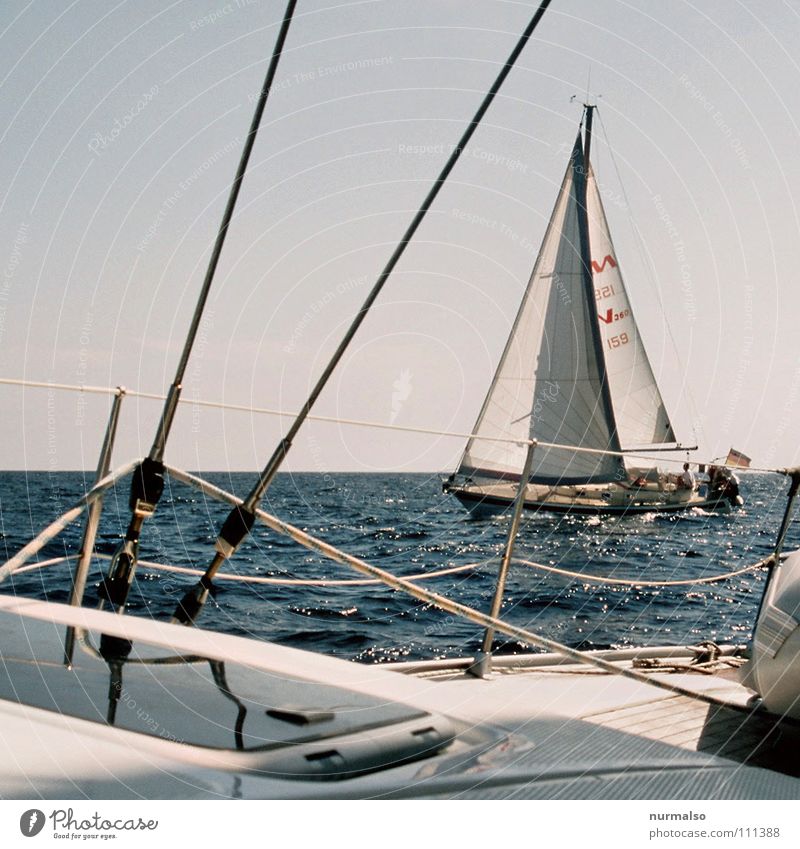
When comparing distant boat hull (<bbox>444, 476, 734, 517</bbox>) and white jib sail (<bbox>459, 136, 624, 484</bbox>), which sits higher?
white jib sail (<bbox>459, 136, 624, 484</bbox>)

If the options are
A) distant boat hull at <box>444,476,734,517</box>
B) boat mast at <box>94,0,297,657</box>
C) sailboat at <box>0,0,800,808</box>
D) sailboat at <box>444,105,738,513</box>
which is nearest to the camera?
sailboat at <box>0,0,800,808</box>

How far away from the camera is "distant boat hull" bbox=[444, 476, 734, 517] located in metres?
22.7

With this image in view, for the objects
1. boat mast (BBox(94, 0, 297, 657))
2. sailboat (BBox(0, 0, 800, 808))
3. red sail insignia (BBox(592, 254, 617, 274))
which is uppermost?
red sail insignia (BBox(592, 254, 617, 274))

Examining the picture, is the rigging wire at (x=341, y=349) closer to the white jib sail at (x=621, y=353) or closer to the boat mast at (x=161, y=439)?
the boat mast at (x=161, y=439)

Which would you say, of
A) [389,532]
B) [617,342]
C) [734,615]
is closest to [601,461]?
[617,342]

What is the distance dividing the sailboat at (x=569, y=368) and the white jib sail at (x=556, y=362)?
24mm

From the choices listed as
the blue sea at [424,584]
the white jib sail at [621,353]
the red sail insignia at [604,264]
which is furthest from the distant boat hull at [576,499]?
the red sail insignia at [604,264]

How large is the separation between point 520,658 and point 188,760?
Result: 1927 millimetres

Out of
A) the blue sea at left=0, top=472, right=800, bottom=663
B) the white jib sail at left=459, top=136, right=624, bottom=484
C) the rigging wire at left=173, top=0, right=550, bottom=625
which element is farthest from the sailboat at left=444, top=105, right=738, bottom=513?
the rigging wire at left=173, top=0, right=550, bottom=625

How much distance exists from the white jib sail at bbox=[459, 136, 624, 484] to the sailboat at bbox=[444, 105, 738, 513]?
0.08 ft

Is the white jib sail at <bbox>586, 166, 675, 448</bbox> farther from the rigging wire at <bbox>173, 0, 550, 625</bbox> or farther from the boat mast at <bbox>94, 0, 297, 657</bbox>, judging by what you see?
the boat mast at <bbox>94, 0, 297, 657</bbox>

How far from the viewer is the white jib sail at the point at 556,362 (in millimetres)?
20594
